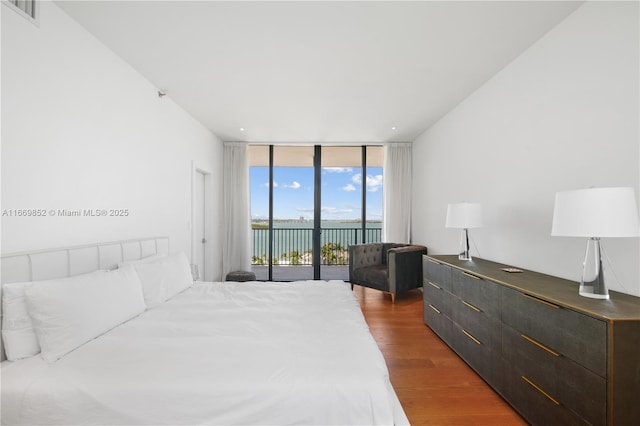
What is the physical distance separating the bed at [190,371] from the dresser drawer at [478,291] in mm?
1087

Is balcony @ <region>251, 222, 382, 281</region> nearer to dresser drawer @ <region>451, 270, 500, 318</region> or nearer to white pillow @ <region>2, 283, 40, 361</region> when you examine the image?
dresser drawer @ <region>451, 270, 500, 318</region>

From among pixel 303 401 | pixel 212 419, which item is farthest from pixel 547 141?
pixel 212 419

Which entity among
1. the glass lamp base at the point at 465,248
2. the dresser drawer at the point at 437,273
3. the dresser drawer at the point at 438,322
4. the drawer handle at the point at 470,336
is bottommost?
the dresser drawer at the point at 438,322

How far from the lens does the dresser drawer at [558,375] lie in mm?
1316

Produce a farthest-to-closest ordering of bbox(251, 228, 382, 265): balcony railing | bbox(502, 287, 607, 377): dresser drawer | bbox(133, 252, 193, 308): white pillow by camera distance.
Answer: bbox(251, 228, 382, 265): balcony railing → bbox(133, 252, 193, 308): white pillow → bbox(502, 287, 607, 377): dresser drawer

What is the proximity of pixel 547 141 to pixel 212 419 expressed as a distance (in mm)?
2936

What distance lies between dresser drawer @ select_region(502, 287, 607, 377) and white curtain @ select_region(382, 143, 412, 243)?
11.0ft

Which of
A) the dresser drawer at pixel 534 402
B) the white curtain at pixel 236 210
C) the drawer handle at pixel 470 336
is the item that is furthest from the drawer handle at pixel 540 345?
the white curtain at pixel 236 210

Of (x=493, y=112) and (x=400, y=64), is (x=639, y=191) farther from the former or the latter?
(x=400, y=64)

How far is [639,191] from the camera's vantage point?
1.58 metres

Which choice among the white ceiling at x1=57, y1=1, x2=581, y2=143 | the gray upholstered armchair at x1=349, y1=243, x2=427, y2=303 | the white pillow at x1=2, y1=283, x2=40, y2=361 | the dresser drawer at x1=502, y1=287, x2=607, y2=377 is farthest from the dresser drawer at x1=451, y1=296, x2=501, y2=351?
the white pillow at x1=2, y1=283, x2=40, y2=361

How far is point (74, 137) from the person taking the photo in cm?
203

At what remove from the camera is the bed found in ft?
3.86

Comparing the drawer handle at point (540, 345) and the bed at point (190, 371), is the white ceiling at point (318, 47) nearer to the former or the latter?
the bed at point (190, 371)
